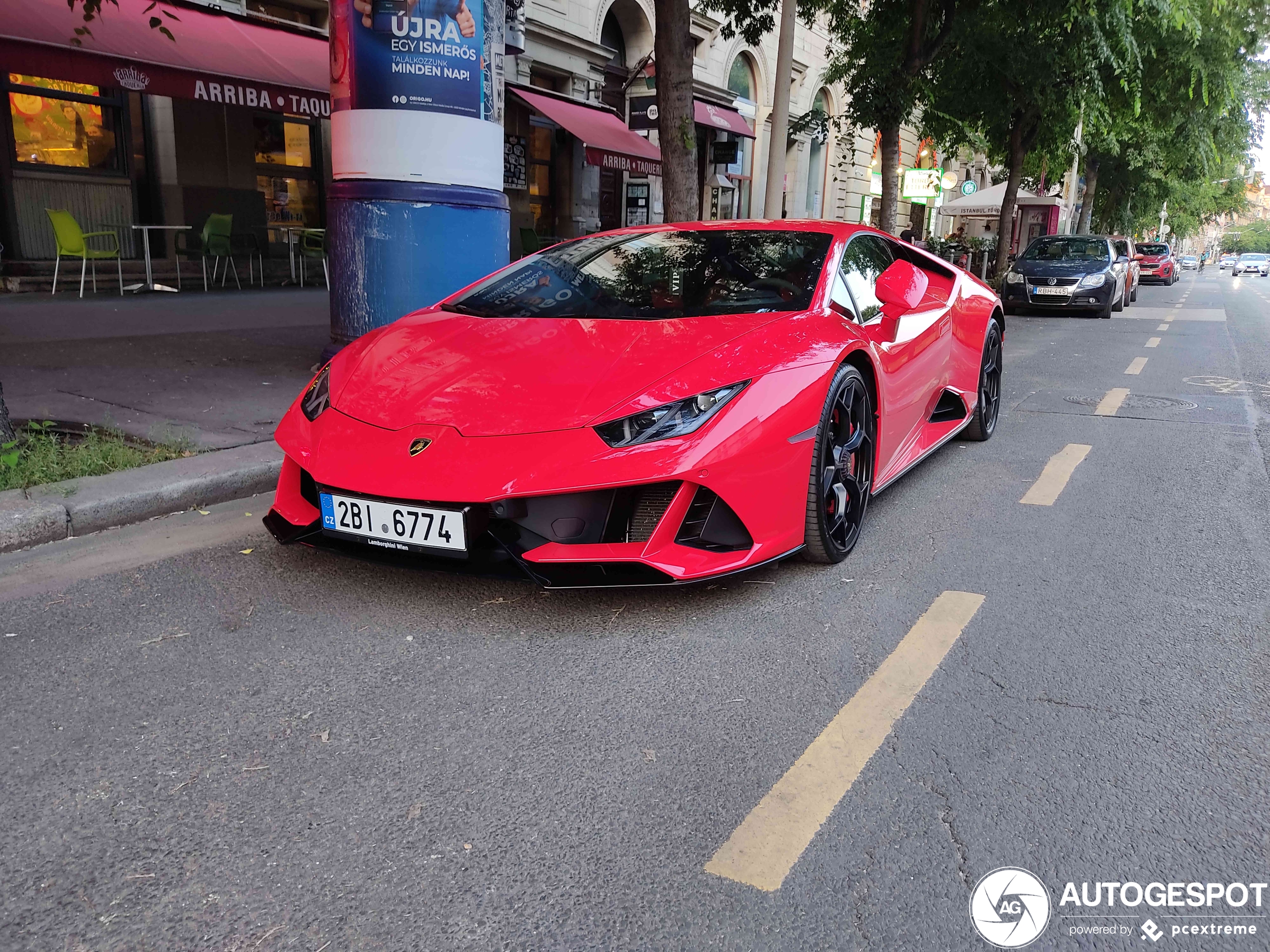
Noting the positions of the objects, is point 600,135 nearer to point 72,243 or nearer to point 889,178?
point 889,178

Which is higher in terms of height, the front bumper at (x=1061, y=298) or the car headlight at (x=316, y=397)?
the car headlight at (x=316, y=397)

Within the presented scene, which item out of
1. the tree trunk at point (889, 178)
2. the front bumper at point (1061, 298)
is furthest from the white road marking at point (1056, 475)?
the front bumper at point (1061, 298)

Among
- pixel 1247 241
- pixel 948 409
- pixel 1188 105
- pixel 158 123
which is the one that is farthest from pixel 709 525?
pixel 1247 241

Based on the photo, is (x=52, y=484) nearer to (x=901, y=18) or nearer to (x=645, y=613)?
(x=645, y=613)

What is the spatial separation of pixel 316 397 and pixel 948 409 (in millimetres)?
3281

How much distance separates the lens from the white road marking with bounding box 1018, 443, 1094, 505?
15.6 feet

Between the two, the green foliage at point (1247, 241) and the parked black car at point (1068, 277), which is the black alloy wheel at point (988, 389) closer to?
the parked black car at point (1068, 277)

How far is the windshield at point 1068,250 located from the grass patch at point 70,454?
16.7m

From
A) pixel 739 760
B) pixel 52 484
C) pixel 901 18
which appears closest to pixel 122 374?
pixel 52 484

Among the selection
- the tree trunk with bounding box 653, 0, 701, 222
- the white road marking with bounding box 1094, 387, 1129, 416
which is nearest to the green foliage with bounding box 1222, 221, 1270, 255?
the white road marking with bounding box 1094, 387, 1129, 416

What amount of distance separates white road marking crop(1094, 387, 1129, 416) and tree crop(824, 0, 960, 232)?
7.47 metres

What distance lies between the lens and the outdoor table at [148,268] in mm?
11797

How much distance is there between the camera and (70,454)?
4.27 m

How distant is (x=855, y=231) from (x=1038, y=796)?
9.77 ft
